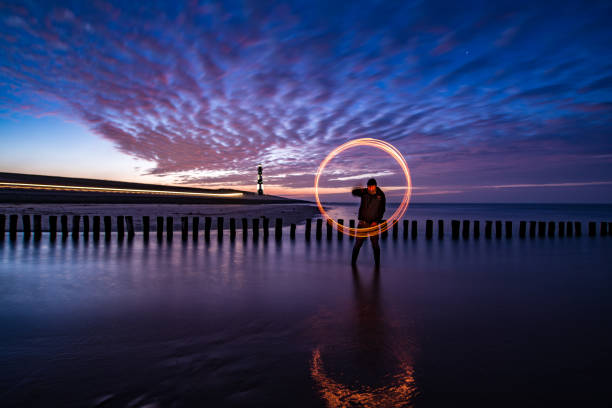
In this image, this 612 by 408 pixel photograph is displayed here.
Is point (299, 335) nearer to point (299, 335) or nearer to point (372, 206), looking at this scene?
point (299, 335)

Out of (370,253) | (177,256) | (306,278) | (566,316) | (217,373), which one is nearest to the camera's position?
(217,373)

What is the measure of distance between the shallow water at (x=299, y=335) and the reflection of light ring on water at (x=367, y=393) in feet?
0.06

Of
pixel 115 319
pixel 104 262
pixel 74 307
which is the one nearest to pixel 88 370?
pixel 115 319

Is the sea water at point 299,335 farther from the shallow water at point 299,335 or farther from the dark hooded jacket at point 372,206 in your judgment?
the dark hooded jacket at point 372,206

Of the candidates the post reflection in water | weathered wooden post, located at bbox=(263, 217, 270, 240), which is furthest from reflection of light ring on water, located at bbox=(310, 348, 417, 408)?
weathered wooden post, located at bbox=(263, 217, 270, 240)

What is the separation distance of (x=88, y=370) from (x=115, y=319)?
5.78 feet

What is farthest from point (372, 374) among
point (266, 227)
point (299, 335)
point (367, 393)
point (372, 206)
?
point (266, 227)

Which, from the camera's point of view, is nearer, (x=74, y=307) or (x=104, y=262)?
(x=74, y=307)

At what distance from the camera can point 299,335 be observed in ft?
15.1

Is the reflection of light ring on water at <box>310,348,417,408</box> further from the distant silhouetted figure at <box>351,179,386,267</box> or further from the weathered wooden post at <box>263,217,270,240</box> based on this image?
the weathered wooden post at <box>263,217,270,240</box>

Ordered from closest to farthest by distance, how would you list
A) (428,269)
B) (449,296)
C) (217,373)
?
(217,373)
(449,296)
(428,269)

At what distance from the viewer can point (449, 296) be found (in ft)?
22.4

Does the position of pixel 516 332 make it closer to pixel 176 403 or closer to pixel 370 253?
pixel 176 403

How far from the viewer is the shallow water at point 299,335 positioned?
3.22 m
